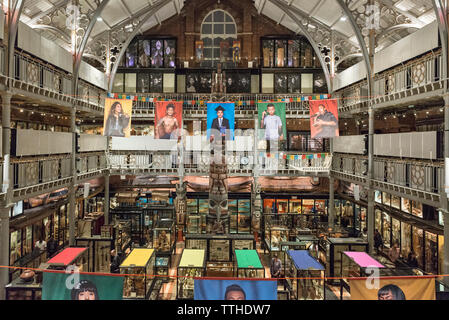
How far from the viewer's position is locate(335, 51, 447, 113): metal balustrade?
39.3 feet

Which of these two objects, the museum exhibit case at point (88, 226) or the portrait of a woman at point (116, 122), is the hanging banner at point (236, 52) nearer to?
the portrait of a woman at point (116, 122)

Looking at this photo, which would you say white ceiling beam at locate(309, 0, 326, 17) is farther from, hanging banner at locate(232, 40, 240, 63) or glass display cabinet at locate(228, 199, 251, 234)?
glass display cabinet at locate(228, 199, 251, 234)

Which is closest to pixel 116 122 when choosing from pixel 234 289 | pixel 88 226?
pixel 88 226

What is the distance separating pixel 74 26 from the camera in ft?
52.5

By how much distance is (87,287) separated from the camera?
7.70 meters

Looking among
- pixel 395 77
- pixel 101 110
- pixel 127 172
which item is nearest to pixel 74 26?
pixel 101 110

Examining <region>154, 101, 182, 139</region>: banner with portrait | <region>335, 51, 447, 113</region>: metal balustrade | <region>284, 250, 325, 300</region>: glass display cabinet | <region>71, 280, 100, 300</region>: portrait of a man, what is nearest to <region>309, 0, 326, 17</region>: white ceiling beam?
<region>335, 51, 447, 113</region>: metal balustrade

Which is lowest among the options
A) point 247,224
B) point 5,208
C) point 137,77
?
point 247,224

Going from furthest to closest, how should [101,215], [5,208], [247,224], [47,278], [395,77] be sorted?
1. [247,224]
2. [101,215]
3. [395,77]
4. [5,208]
5. [47,278]

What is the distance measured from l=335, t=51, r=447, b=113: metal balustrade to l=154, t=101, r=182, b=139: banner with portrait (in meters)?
9.95

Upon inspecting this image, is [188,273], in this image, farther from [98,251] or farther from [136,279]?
[98,251]

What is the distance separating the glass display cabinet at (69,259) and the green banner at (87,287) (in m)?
3.45
